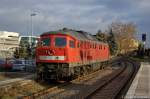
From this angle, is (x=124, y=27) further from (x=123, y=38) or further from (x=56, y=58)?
(x=56, y=58)

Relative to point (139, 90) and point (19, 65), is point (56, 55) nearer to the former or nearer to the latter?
point (139, 90)

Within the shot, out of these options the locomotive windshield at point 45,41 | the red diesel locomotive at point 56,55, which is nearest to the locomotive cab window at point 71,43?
the red diesel locomotive at point 56,55

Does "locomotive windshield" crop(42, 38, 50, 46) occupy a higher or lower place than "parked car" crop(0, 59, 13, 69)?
higher

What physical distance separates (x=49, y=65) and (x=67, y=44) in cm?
186

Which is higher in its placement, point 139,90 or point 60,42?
point 60,42

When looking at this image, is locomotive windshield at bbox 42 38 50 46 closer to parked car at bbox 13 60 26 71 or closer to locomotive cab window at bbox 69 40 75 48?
locomotive cab window at bbox 69 40 75 48

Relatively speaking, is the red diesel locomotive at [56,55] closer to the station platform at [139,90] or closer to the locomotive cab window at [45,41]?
the locomotive cab window at [45,41]

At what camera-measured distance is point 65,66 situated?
25.4m

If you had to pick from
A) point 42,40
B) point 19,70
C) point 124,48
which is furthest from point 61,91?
point 124,48

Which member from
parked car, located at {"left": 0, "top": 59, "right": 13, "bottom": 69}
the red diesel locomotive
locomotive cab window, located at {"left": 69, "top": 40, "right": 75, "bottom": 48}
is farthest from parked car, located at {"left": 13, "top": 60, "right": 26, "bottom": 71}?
locomotive cab window, located at {"left": 69, "top": 40, "right": 75, "bottom": 48}

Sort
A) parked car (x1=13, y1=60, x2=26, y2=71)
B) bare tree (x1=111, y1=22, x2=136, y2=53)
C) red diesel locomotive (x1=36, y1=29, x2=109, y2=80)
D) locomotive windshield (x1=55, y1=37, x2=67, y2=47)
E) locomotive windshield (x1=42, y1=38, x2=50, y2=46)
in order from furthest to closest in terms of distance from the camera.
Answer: bare tree (x1=111, y1=22, x2=136, y2=53) → parked car (x1=13, y1=60, x2=26, y2=71) → locomotive windshield (x1=42, y1=38, x2=50, y2=46) → locomotive windshield (x1=55, y1=37, x2=67, y2=47) → red diesel locomotive (x1=36, y1=29, x2=109, y2=80)

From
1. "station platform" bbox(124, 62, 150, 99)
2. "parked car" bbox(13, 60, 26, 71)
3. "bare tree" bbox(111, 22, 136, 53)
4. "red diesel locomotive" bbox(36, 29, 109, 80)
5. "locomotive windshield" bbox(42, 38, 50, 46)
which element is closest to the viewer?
"station platform" bbox(124, 62, 150, 99)

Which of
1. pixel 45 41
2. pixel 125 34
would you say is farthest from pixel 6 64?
pixel 125 34

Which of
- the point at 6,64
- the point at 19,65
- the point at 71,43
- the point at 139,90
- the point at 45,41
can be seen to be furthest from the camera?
the point at 6,64
